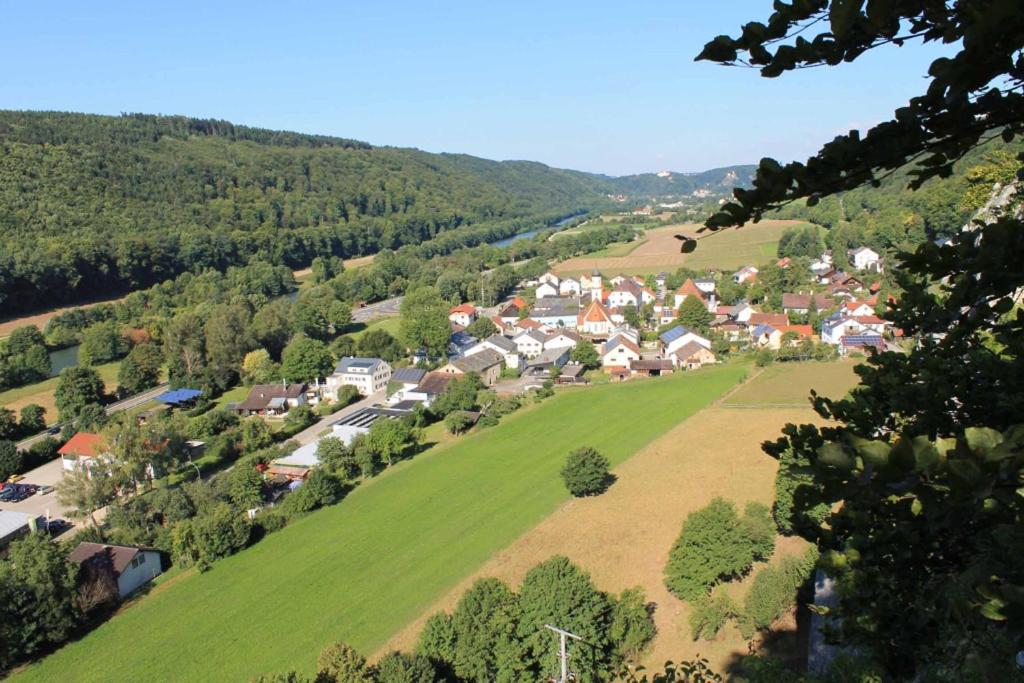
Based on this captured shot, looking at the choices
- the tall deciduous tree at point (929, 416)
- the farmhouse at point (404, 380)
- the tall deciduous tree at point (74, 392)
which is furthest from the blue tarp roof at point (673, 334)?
the tall deciduous tree at point (929, 416)

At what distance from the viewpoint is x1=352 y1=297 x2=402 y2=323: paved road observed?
4483 cm

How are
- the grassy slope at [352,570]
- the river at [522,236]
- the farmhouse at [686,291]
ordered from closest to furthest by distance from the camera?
the grassy slope at [352,570]
the farmhouse at [686,291]
the river at [522,236]

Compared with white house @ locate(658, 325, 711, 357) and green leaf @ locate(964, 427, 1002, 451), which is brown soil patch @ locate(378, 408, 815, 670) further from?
green leaf @ locate(964, 427, 1002, 451)

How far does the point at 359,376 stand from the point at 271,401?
12.4 ft

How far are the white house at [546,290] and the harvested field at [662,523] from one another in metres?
27.2

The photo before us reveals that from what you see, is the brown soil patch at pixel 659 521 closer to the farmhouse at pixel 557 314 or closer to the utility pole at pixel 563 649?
the utility pole at pixel 563 649

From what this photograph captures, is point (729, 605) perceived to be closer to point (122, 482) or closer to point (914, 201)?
point (122, 482)

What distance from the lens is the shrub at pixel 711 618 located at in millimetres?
11719

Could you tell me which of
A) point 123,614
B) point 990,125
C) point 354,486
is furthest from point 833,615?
point 354,486

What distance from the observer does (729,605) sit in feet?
39.1

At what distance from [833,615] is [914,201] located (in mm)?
53394

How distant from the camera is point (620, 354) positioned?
32.0 metres

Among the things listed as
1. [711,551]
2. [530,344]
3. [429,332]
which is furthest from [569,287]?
[711,551]

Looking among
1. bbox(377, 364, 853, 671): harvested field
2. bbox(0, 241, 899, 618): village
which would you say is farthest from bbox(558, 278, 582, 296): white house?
bbox(377, 364, 853, 671): harvested field
